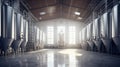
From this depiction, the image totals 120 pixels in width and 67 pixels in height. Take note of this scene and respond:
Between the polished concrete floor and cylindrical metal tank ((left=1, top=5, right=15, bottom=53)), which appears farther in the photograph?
cylindrical metal tank ((left=1, top=5, right=15, bottom=53))

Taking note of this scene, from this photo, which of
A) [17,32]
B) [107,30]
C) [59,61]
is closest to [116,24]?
[107,30]

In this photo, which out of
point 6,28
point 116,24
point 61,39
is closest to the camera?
point 6,28

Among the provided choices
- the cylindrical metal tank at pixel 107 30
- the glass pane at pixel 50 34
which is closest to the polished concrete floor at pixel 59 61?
the cylindrical metal tank at pixel 107 30

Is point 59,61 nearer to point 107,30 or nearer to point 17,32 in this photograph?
point 17,32

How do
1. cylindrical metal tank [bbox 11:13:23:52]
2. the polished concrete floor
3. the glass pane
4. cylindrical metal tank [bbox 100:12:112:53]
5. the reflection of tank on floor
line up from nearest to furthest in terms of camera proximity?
the polished concrete floor → cylindrical metal tank [bbox 11:13:23:52] → cylindrical metal tank [bbox 100:12:112:53] → the reflection of tank on floor → the glass pane

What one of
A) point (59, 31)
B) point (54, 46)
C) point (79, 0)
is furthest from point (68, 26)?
point (79, 0)

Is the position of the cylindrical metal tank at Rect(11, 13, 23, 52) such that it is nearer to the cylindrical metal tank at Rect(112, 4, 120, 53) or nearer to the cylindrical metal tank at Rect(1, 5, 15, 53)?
the cylindrical metal tank at Rect(1, 5, 15, 53)

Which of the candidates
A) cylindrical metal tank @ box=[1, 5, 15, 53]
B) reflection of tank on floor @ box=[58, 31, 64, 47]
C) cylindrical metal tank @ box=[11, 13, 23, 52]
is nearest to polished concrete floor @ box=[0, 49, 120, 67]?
cylindrical metal tank @ box=[1, 5, 15, 53]

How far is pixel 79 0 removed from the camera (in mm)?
16969

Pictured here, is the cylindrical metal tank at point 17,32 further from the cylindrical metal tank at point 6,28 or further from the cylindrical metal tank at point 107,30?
the cylindrical metal tank at point 107,30

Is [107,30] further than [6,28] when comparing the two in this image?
Yes

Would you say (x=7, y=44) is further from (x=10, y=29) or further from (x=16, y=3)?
A: (x=16, y=3)

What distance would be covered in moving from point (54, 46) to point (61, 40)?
6.08 ft

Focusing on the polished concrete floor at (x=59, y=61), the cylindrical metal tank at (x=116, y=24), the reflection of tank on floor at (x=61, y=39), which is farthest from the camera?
the reflection of tank on floor at (x=61, y=39)
